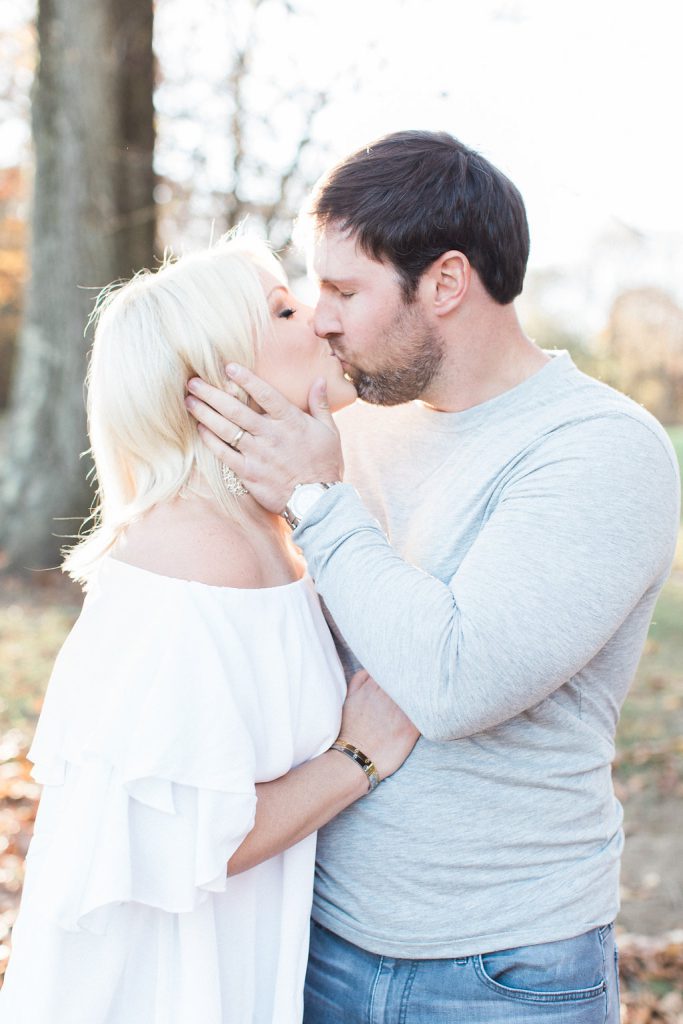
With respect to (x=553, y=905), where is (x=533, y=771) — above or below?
above

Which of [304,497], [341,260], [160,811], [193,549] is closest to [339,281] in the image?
[341,260]

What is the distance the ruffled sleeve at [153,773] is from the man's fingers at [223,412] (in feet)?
1.24

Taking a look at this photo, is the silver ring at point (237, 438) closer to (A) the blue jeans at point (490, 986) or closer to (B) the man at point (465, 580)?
(B) the man at point (465, 580)

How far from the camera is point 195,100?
8.62 meters

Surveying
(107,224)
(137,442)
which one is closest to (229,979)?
(137,442)

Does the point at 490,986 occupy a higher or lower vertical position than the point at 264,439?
lower

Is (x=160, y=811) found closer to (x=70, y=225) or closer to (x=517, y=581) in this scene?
(x=517, y=581)

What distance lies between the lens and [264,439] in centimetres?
204

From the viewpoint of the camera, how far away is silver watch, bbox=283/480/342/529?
1934mm

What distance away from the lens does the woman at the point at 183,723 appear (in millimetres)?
1751

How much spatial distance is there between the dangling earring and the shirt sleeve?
295 mm

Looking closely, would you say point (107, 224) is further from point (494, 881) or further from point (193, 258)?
point (494, 881)

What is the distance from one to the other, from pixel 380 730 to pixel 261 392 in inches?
29.6

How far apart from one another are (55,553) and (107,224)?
10.4 feet
